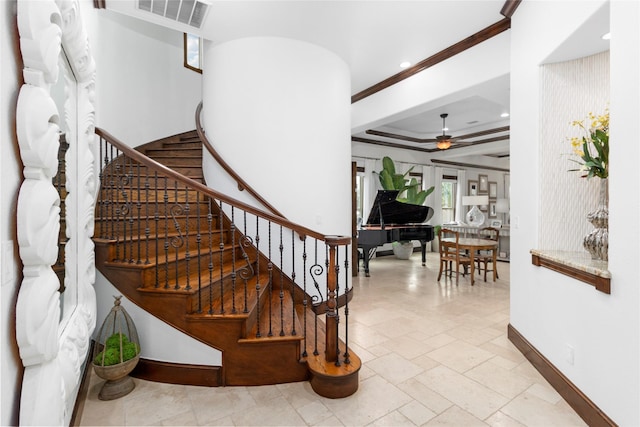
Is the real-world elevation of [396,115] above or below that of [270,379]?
→ above

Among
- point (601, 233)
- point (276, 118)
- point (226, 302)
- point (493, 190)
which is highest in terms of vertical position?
point (276, 118)

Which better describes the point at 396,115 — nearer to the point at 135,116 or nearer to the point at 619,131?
the point at 619,131

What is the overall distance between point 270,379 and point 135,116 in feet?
14.0

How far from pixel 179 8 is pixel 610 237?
3.89m

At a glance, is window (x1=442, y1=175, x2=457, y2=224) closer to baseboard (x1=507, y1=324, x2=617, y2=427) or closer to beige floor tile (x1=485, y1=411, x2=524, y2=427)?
baseboard (x1=507, y1=324, x2=617, y2=427)

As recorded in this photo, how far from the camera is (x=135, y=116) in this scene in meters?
4.63

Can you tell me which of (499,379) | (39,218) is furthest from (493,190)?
(39,218)

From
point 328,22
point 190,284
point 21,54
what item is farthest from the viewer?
point 328,22

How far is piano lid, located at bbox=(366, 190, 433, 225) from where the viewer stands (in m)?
6.31

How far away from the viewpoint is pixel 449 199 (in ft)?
32.2

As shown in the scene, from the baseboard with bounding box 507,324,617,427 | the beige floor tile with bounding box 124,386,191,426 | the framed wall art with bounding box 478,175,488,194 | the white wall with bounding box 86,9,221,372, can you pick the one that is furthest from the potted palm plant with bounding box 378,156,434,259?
the beige floor tile with bounding box 124,386,191,426

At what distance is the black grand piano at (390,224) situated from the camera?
5750 mm

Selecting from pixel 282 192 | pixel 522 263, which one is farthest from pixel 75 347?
→ pixel 522 263

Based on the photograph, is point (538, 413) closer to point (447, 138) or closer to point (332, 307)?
point (332, 307)
